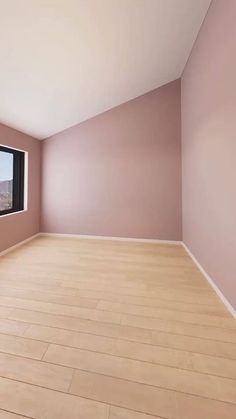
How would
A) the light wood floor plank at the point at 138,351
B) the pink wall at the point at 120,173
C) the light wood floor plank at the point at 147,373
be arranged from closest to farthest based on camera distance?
the light wood floor plank at the point at 147,373 < the light wood floor plank at the point at 138,351 < the pink wall at the point at 120,173

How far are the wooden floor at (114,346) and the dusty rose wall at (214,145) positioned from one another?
43 centimetres

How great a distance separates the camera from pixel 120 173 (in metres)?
3.93

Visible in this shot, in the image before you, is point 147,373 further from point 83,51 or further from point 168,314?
point 83,51

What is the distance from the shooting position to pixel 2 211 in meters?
3.40

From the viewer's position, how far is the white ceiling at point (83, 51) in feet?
5.59

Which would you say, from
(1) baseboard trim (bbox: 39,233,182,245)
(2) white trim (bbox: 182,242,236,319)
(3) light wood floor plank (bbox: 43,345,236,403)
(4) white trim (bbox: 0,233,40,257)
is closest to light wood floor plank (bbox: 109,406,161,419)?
(3) light wood floor plank (bbox: 43,345,236,403)

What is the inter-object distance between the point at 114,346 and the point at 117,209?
279 centimetres

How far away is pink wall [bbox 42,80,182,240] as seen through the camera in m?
3.73

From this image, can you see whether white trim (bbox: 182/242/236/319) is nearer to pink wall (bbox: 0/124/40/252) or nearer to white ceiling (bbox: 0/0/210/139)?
white ceiling (bbox: 0/0/210/139)

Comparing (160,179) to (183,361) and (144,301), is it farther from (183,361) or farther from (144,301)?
(183,361)

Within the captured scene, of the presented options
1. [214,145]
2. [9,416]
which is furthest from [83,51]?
[9,416]

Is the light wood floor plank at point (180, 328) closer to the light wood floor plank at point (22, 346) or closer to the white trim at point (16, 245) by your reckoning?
the light wood floor plank at point (22, 346)

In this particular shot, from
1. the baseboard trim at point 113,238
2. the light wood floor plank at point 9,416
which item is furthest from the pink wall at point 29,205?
the light wood floor plank at point 9,416

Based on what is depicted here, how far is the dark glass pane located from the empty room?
0.09 ft
